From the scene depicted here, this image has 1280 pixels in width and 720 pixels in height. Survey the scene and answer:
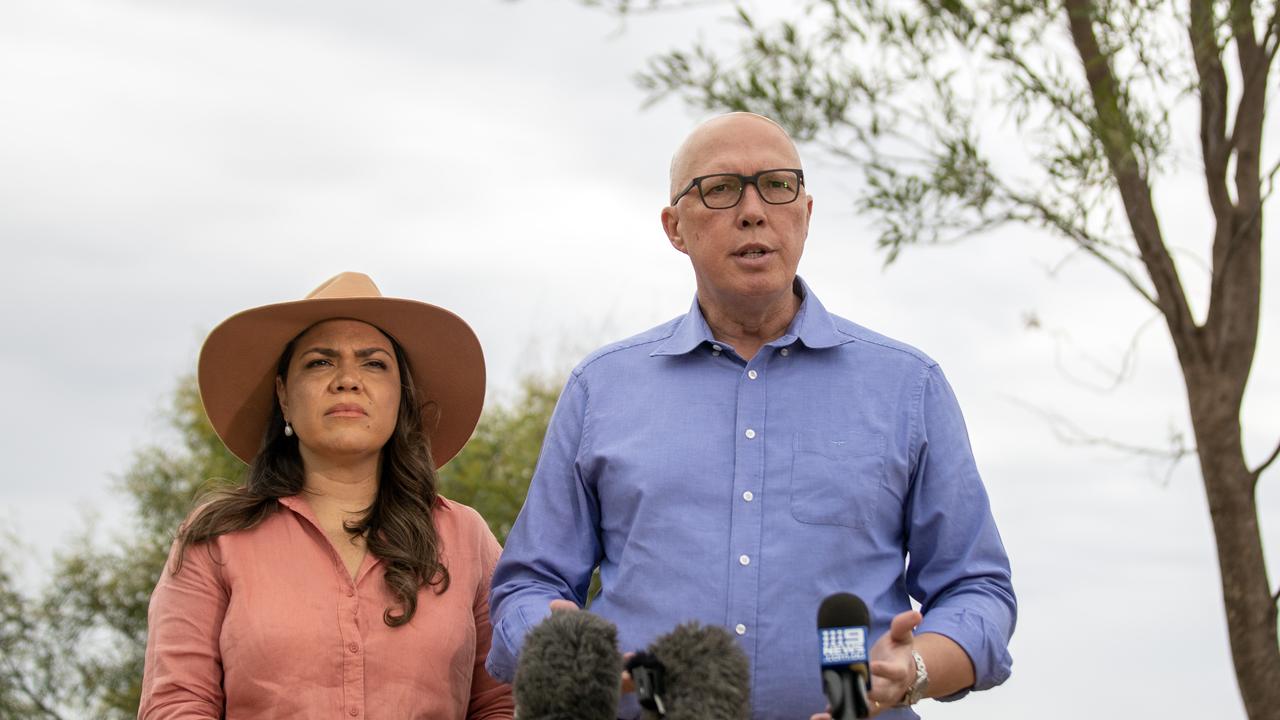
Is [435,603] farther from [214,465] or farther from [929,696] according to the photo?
[214,465]

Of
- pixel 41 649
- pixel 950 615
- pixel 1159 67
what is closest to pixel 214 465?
pixel 41 649

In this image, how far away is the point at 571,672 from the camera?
9.17 feet

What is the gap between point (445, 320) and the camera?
440 centimetres

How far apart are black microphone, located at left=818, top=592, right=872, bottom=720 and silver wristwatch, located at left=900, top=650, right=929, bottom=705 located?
17.6 inches

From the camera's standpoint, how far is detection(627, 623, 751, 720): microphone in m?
2.78

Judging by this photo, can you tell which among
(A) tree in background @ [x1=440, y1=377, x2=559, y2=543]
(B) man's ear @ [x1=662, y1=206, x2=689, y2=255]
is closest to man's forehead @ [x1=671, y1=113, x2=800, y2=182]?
(B) man's ear @ [x1=662, y1=206, x2=689, y2=255]

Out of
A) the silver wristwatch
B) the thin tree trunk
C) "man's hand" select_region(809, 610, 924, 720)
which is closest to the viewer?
"man's hand" select_region(809, 610, 924, 720)

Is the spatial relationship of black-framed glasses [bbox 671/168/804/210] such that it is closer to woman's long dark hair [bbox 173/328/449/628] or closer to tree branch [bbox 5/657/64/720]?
woman's long dark hair [bbox 173/328/449/628]

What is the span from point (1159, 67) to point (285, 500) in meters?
5.25

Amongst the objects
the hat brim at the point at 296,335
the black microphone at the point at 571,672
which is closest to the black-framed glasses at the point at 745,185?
the hat brim at the point at 296,335

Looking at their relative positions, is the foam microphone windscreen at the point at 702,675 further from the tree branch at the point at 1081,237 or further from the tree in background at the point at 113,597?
the tree in background at the point at 113,597

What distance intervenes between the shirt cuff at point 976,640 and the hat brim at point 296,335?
68.5 inches

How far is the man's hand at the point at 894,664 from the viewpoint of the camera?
3.06 meters

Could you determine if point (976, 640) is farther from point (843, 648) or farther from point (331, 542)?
point (331, 542)
